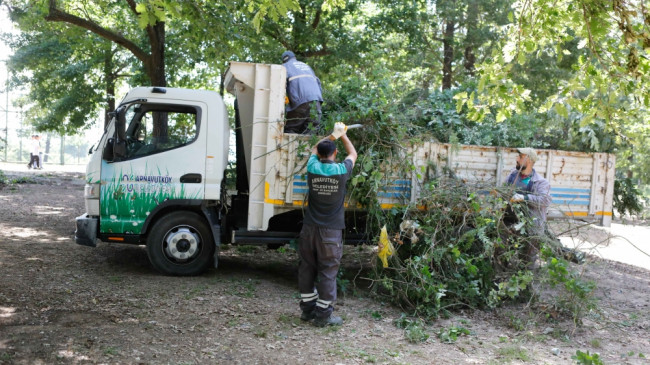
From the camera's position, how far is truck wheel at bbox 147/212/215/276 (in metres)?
7.48

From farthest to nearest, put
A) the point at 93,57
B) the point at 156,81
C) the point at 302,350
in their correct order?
the point at 93,57 → the point at 156,81 → the point at 302,350

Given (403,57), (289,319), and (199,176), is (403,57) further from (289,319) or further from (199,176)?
(289,319)

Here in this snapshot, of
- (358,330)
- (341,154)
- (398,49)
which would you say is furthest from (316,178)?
(398,49)

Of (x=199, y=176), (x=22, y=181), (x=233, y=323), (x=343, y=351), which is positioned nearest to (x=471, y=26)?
(x=199, y=176)

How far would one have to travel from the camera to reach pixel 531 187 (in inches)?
271

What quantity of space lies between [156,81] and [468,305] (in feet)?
30.5

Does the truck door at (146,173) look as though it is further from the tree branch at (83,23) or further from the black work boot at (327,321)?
the tree branch at (83,23)

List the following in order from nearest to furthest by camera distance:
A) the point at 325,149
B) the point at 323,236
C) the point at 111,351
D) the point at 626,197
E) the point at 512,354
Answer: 1. the point at 111,351
2. the point at 512,354
3. the point at 323,236
4. the point at 325,149
5. the point at 626,197

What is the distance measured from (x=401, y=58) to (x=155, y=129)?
42.7 feet

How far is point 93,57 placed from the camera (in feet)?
70.2

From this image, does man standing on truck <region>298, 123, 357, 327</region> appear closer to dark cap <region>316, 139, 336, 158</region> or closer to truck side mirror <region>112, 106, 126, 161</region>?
dark cap <region>316, 139, 336, 158</region>

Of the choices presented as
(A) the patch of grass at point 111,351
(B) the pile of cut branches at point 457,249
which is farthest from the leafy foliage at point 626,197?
(A) the patch of grass at point 111,351

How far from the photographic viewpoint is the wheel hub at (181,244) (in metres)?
7.48

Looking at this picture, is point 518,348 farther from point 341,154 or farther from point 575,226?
point 341,154
